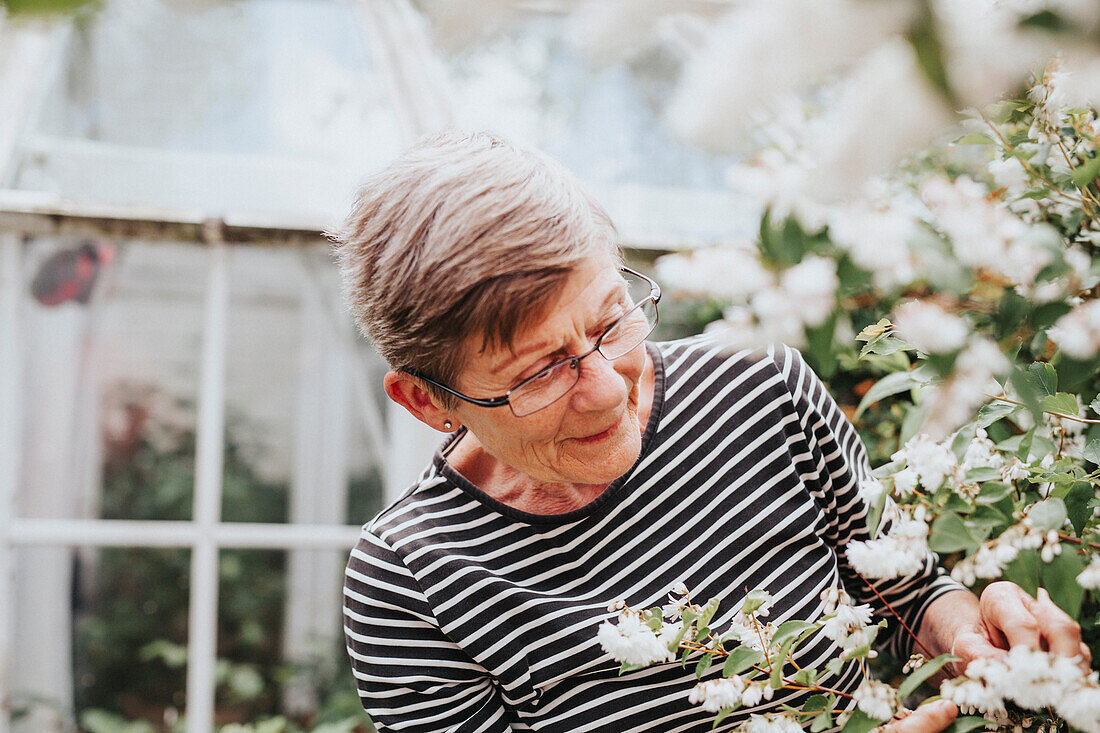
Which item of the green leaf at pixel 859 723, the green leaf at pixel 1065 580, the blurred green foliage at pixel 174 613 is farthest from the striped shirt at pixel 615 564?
the blurred green foliage at pixel 174 613

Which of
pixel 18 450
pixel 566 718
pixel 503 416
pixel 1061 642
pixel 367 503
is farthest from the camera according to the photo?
pixel 367 503

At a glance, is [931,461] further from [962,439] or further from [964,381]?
[964,381]

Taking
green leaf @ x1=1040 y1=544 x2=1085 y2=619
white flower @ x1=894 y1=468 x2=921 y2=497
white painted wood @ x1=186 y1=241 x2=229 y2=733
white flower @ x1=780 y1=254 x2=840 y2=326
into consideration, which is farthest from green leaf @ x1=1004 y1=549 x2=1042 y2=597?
white painted wood @ x1=186 y1=241 x2=229 y2=733

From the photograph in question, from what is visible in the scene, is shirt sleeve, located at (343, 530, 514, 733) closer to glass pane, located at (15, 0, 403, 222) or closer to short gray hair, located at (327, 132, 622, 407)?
short gray hair, located at (327, 132, 622, 407)

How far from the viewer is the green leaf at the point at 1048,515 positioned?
2.01ft

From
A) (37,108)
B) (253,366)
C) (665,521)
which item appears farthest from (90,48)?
(665,521)

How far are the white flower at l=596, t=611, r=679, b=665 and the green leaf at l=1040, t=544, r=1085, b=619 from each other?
0.32 meters

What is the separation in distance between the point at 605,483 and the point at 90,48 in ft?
6.61

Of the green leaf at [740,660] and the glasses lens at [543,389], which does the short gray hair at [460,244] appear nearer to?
the glasses lens at [543,389]

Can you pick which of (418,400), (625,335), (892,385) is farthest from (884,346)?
(418,400)

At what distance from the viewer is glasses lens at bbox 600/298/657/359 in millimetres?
1016

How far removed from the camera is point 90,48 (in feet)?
7.33

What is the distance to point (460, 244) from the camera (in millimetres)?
910

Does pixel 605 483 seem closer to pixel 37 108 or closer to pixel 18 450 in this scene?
pixel 18 450
